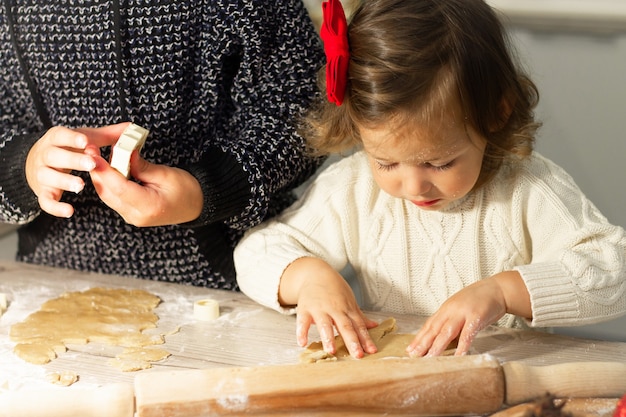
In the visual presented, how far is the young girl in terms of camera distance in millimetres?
936

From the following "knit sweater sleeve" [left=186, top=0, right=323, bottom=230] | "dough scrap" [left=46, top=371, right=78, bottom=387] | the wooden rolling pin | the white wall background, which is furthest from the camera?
the white wall background

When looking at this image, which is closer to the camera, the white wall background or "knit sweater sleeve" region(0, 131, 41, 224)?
"knit sweater sleeve" region(0, 131, 41, 224)

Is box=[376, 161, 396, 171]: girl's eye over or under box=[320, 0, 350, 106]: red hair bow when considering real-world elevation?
under

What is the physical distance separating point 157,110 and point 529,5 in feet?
2.86

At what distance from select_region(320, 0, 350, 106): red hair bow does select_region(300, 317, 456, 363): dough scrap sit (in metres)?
0.29

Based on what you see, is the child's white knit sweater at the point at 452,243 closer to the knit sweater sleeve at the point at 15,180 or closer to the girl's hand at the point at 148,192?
the girl's hand at the point at 148,192

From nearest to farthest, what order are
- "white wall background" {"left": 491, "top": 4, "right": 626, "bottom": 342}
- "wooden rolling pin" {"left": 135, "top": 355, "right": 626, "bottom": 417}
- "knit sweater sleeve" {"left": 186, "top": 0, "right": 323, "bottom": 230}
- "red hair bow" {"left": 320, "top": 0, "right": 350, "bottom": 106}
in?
"wooden rolling pin" {"left": 135, "top": 355, "right": 626, "bottom": 417} < "red hair bow" {"left": 320, "top": 0, "right": 350, "bottom": 106} < "knit sweater sleeve" {"left": 186, "top": 0, "right": 323, "bottom": 230} < "white wall background" {"left": 491, "top": 4, "right": 626, "bottom": 342}

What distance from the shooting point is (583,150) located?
1739 mm

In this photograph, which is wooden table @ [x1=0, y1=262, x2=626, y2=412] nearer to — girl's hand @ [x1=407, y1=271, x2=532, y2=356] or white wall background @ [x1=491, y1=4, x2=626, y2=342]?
girl's hand @ [x1=407, y1=271, x2=532, y2=356]

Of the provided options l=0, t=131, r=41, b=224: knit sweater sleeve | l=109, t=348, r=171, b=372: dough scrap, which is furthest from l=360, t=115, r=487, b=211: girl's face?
l=0, t=131, r=41, b=224: knit sweater sleeve

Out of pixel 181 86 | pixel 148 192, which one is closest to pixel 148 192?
pixel 148 192

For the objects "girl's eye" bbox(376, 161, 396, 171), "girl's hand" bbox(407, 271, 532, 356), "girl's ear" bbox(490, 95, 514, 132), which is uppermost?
"girl's ear" bbox(490, 95, 514, 132)

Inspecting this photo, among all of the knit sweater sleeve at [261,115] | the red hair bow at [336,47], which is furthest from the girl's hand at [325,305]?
the red hair bow at [336,47]

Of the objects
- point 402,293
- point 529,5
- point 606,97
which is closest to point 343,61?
point 402,293
